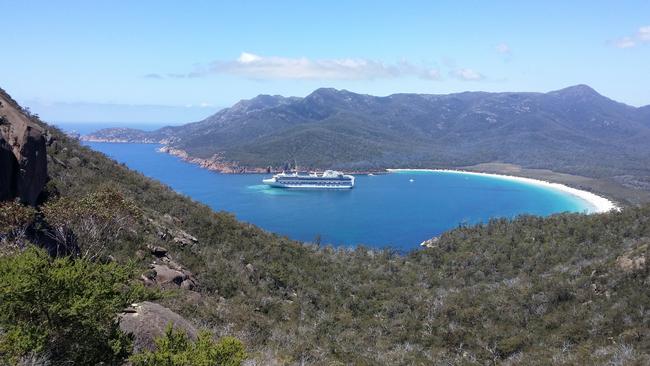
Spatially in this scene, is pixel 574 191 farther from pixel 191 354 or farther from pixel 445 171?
pixel 191 354

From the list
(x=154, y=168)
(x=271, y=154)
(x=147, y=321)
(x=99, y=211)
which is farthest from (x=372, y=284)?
(x=271, y=154)

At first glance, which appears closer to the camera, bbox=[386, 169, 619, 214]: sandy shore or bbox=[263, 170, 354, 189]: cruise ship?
bbox=[386, 169, 619, 214]: sandy shore

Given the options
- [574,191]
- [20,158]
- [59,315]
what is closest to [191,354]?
[59,315]

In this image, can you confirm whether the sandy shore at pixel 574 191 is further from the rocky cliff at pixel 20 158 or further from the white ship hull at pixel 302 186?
the rocky cliff at pixel 20 158

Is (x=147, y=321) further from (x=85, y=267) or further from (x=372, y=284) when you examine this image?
(x=372, y=284)

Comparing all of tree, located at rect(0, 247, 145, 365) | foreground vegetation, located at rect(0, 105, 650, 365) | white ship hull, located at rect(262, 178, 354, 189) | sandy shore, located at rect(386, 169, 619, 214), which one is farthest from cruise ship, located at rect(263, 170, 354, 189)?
tree, located at rect(0, 247, 145, 365)

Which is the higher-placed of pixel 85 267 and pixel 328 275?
pixel 85 267

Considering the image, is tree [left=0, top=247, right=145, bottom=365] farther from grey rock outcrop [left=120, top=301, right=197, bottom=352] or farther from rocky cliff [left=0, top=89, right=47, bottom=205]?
rocky cliff [left=0, top=89, right=47, bottom=205]
